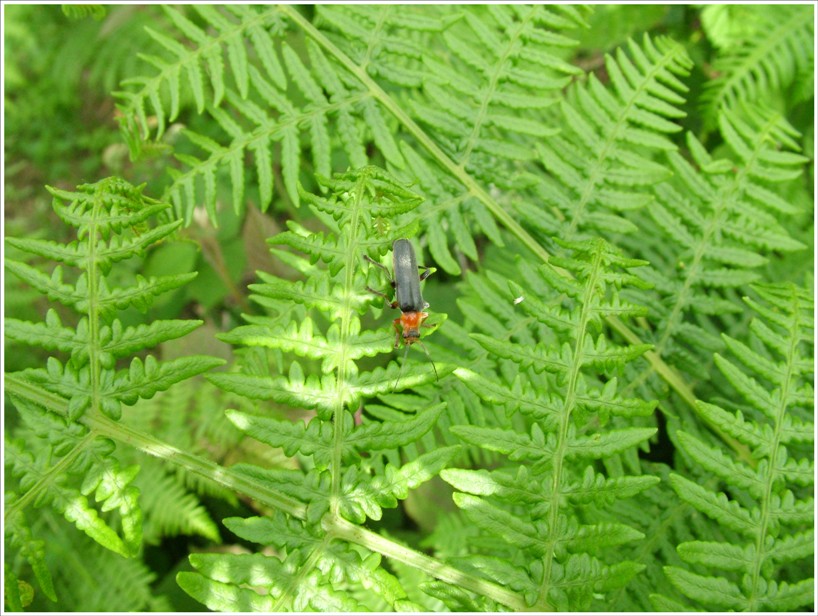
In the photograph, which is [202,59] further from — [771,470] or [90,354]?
A: [771,470]

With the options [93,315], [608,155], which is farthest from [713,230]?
[93,315]

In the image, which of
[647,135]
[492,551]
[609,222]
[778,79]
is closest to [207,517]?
[492,551]

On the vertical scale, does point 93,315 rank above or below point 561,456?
above

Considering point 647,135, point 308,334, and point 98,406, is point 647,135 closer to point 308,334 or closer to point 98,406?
point 308,334

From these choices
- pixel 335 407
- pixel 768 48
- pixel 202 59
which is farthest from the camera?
pixel 768 48

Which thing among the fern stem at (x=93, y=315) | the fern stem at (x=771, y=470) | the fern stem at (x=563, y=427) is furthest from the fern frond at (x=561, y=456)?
the fern stem at (x=93, y=315)

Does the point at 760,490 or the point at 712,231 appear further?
the point at 712,231

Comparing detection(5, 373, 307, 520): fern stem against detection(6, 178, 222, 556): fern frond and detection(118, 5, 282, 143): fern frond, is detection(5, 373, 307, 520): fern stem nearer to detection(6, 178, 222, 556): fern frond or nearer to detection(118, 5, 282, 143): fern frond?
detection(6, 178, 222, 556): fern frond

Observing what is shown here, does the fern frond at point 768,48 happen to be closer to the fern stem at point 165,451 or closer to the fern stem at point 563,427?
the fern stem at point 563,427
